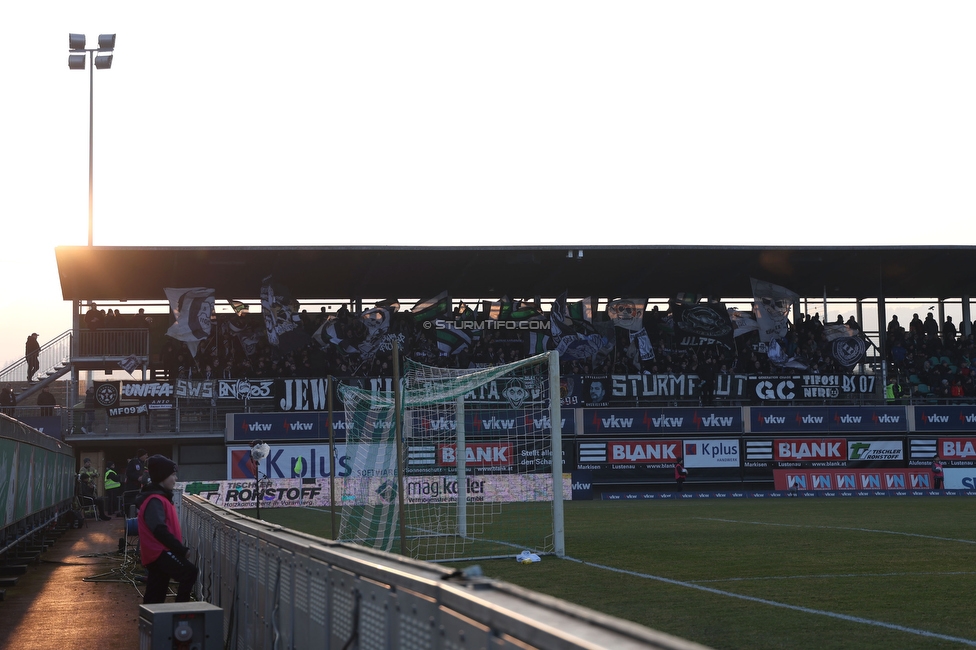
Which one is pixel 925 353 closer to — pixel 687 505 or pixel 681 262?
pixel 681 262

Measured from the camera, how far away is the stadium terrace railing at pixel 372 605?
2994mm

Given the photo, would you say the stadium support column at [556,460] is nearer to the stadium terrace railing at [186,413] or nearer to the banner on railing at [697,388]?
the stadium terrace railing at [186,413]

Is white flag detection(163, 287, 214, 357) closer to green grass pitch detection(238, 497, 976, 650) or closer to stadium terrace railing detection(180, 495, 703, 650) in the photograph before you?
green grass pitch detection(238, 497, 976, 650)

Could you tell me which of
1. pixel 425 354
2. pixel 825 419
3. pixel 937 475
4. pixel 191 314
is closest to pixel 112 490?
pixel 191 314

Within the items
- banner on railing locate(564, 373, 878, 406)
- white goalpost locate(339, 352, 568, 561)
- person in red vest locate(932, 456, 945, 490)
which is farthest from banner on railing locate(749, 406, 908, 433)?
white goalpost locate(339, 352, 568, 561)

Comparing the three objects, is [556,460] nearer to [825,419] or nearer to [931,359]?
[825,419]

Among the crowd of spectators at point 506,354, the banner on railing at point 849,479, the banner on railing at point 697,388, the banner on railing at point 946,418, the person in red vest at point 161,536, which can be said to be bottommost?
the banner on railing at point 849,479

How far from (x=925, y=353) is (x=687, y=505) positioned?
1850 cm

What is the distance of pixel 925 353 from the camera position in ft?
148

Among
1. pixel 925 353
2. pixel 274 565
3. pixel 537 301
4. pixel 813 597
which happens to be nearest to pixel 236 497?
pixel 537 301
